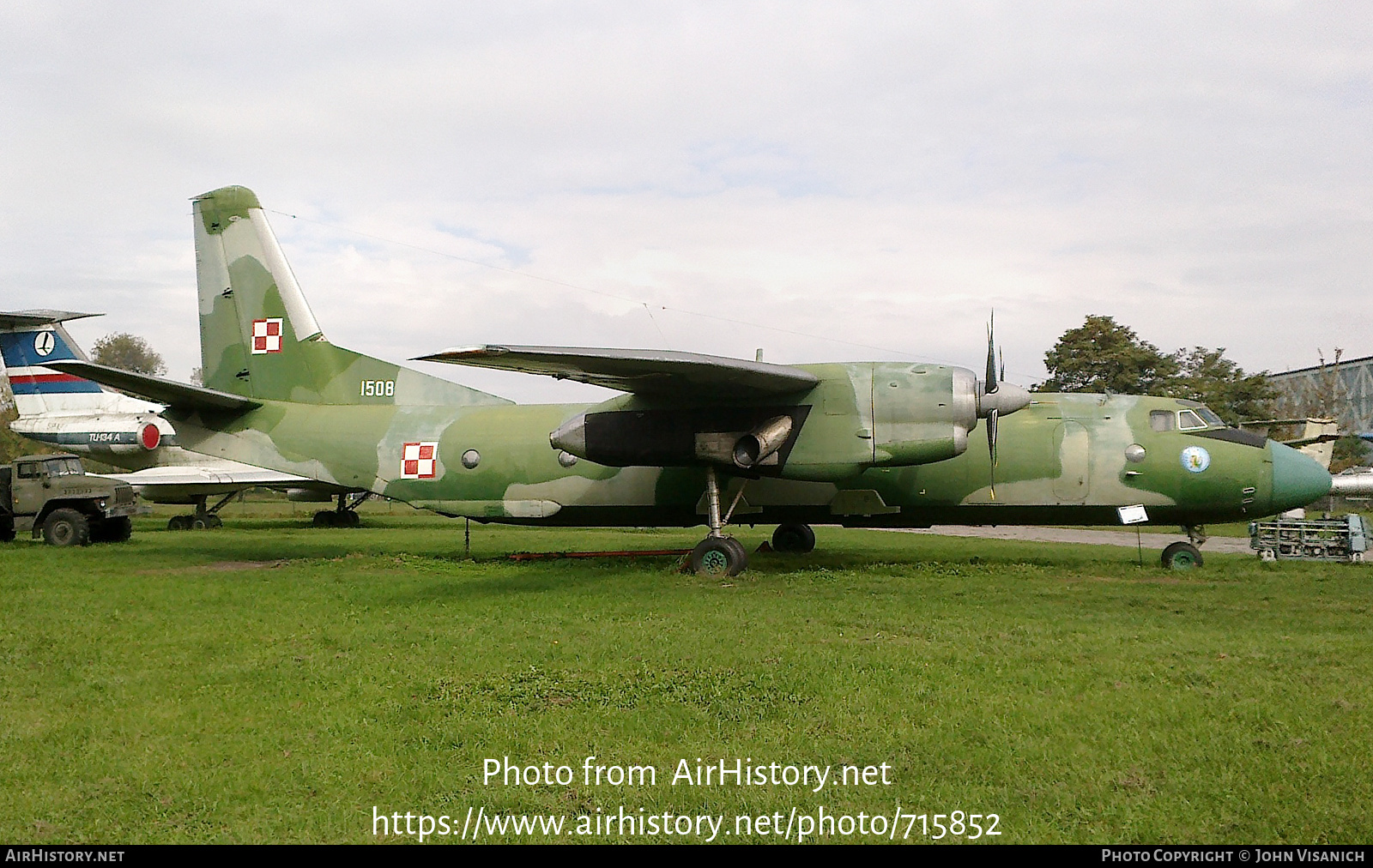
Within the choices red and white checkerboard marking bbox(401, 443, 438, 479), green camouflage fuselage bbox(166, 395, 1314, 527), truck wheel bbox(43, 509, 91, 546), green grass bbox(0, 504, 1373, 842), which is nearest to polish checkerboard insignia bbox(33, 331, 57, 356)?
truck wheel bbox(43, 509, 91, 546)

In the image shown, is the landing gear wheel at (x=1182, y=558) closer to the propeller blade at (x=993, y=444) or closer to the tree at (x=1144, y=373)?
the propeller blade at (x=993, y=444)

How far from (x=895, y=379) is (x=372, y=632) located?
312 inches

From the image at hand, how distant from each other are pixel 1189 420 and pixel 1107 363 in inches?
1070

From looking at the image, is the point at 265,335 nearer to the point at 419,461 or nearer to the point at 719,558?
the point at 419,461

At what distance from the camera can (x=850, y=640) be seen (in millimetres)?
8117

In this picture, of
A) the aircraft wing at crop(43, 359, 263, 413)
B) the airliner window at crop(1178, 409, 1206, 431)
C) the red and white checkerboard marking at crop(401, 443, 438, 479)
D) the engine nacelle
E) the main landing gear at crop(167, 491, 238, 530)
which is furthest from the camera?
the main landing gear at crop(167, 491, 238, 530)

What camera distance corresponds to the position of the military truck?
21.0 metres

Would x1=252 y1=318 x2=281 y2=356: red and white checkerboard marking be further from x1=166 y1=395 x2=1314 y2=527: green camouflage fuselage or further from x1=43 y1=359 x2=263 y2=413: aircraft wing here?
x1=166 y1=395 x2=1314 y2=527: green camouflage fuselage

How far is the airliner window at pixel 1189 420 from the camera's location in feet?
47.9

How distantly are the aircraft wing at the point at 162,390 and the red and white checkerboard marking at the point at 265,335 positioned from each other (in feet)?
3.36

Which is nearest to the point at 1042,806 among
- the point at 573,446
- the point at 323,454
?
the point at 573,446

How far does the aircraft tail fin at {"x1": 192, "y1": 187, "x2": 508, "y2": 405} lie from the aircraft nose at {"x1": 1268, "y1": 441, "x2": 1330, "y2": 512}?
533 inches

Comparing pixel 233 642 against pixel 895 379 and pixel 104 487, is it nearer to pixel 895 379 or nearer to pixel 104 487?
pixel 895 379

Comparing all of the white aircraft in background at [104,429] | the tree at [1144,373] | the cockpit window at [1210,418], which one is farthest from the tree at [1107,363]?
the white aircraft in background at [104,429]
